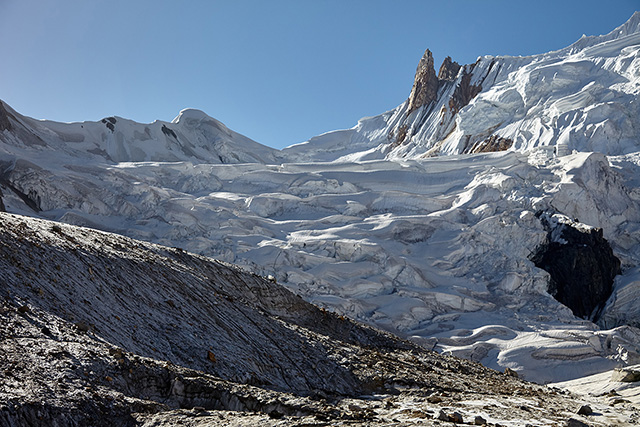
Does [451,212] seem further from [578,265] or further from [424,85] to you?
[424,85]

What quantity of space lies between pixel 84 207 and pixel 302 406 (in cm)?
3946

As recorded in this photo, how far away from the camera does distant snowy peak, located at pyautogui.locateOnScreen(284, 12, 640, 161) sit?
54094 mm

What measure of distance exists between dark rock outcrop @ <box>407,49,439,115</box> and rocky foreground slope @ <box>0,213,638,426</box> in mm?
74713

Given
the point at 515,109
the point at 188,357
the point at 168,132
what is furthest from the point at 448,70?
the point at 188,357

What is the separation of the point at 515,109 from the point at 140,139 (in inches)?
1655

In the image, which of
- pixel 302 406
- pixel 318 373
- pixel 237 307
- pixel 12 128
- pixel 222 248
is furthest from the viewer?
pixel 12 128

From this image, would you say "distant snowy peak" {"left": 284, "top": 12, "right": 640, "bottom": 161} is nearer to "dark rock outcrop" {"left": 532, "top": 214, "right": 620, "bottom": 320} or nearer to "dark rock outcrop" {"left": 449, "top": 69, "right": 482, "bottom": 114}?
"dark rock outcrop" {"left": 449, "top": 69, "right": 482, "bottom": 114}

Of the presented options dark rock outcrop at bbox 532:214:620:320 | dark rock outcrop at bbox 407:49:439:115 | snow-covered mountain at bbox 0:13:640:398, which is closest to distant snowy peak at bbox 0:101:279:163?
snow-covered mountain at bbox 0:13:640:398

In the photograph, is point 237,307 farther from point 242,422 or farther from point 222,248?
A: point 222,248

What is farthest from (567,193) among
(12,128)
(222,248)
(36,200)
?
(12,128)

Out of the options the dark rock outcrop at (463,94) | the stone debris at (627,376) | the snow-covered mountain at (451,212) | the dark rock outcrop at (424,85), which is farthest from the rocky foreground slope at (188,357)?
the dark rock outcrop at (424,85)

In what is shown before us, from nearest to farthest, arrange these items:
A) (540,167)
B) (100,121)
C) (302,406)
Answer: (302,406), (540,167), (100,121)

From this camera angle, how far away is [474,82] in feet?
Result: 259

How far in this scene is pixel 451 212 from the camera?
44.9 m
